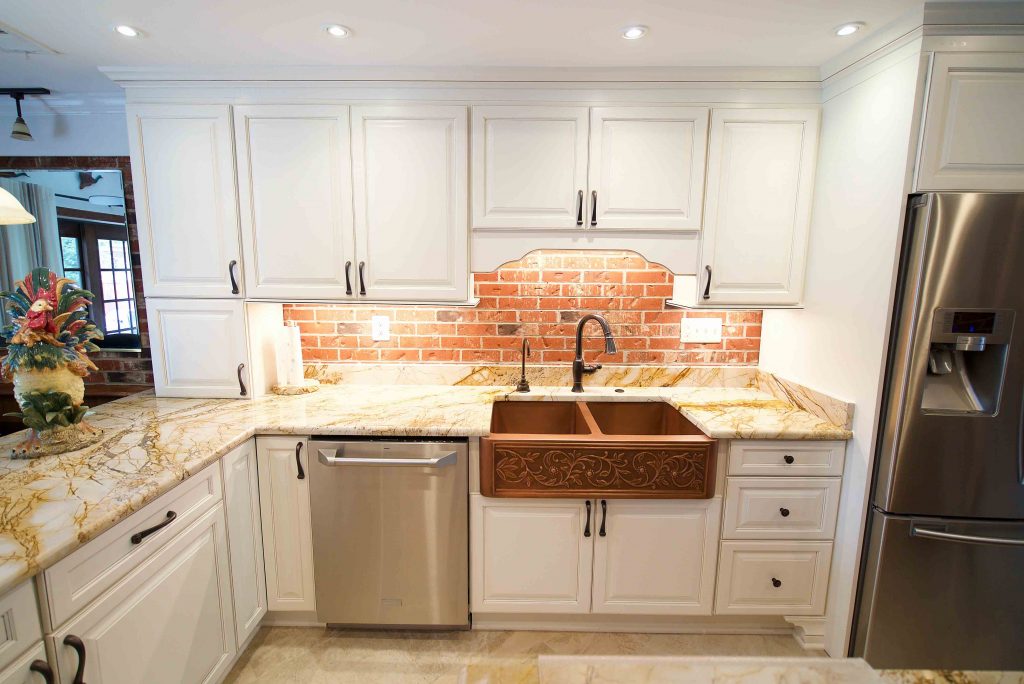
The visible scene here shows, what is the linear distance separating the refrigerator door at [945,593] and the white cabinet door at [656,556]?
1.77 ft

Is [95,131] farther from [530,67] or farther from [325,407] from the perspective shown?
[530,67]

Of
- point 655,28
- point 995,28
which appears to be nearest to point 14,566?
point 655,28

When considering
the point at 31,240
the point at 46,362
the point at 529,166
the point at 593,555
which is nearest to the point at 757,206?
the point at 529,166

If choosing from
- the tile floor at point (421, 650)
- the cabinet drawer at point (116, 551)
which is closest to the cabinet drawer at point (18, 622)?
the cabinet drawer at point (116, 551)

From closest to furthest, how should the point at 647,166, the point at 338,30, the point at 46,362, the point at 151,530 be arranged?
1. the point at 151,530
2. the point at 46,362
3. the point at 338,30
4. the point at 647,166

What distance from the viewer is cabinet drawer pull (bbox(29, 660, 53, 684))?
89 cm

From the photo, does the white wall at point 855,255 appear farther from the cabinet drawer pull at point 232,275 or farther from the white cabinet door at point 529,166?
the cabinet drawer pull at point 232,275

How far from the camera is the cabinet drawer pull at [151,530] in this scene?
1.14 m

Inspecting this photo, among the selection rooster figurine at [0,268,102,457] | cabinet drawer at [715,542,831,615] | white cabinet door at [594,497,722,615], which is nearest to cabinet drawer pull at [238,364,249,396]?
rooster figurine at [0,268,102,457]

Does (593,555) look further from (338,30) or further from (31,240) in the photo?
(31,240)

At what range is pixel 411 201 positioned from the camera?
186 cm

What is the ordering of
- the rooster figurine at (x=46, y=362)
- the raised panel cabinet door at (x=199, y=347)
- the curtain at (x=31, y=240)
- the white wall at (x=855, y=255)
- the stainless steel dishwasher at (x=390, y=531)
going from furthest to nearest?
1. the curtain at (x=31, y=240)
2. the raised panel cabinet door at (x=199, y=347)
3. the stainless steel dishwasher at (x=390, y=531)
4. the white wall at (x=855, y=255)
5. the rooster figurine at (x=46, y=362)

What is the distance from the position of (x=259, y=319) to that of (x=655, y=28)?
2.05 meters

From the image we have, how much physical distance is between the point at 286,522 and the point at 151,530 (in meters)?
0.59
